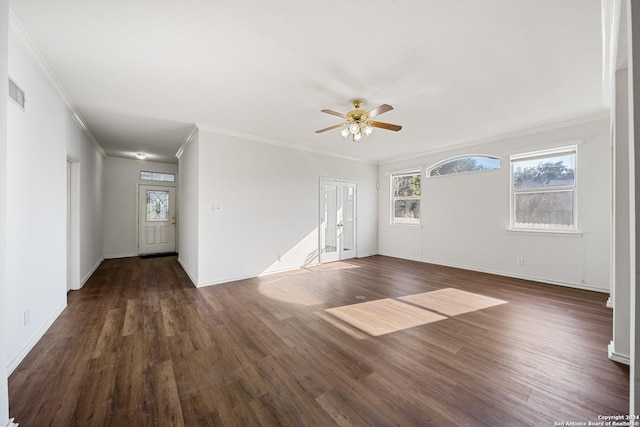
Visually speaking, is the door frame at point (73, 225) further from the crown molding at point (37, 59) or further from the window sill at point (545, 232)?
the window sill at point (545, 232)

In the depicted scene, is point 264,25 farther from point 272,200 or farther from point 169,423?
point 272,200

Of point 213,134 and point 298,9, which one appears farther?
point 213,134

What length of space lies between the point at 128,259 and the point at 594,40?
354 inches

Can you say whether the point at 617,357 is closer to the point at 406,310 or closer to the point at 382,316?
the point at 406,310

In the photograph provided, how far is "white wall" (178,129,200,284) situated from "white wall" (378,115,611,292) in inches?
193

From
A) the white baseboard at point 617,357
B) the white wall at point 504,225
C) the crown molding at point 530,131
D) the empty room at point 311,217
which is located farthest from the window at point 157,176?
the white baseboard at point 617,357

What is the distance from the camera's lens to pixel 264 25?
2.05 m

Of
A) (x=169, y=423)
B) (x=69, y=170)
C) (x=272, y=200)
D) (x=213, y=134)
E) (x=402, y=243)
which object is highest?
(x=213, y=134)

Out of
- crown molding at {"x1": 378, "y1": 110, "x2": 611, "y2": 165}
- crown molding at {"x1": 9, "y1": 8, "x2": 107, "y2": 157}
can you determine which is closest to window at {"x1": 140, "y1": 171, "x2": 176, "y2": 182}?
crown molding at {"x1": 9, "y1": 8, "x2": 107, "y2": 157}

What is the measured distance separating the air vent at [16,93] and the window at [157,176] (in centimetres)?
548

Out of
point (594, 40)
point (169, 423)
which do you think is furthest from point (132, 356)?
point (594, 40)

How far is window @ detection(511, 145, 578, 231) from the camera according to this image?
4258 mm

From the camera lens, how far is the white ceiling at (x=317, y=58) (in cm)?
192

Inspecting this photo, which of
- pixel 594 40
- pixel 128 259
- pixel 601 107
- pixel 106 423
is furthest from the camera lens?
pixel 128 259
